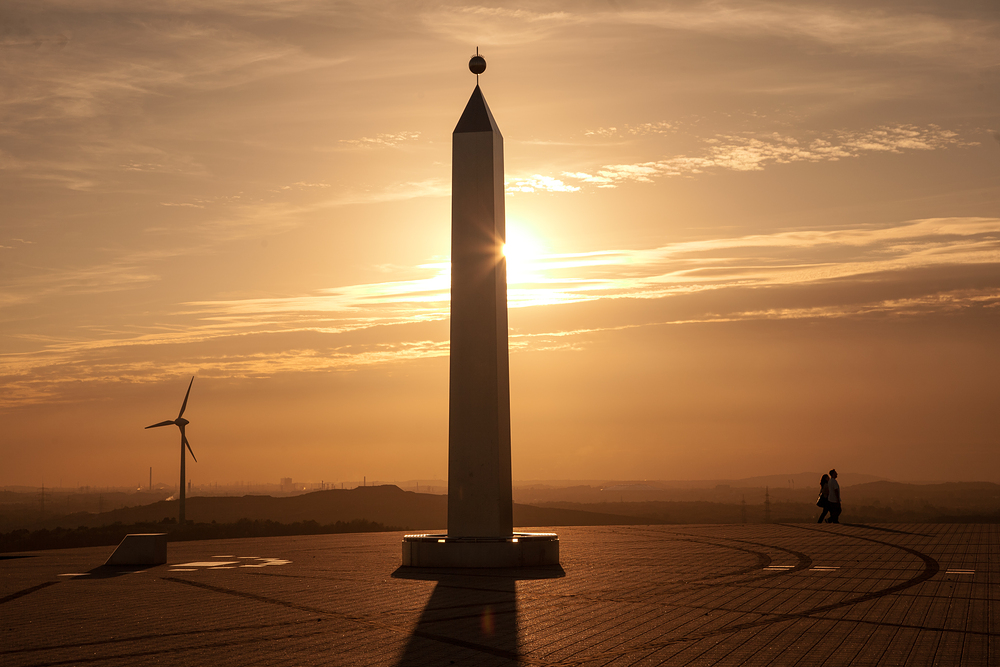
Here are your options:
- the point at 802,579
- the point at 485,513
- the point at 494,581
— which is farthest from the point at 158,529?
the point at 802,579

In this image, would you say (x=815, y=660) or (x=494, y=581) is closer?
(x=815, y=660)

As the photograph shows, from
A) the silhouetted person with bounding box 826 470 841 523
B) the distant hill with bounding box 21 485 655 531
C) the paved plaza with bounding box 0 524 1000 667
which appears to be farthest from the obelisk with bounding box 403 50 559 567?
the distant hill with bounding box 21 485 655 531

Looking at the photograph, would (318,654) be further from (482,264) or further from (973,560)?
(973,560)

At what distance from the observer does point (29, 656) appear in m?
10.1

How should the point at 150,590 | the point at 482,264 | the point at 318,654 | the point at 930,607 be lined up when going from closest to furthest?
the point at 318,654, the point at 930,607, the point at 150,590, the point at 482,264

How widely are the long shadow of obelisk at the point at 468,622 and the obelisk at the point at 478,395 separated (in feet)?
6.16

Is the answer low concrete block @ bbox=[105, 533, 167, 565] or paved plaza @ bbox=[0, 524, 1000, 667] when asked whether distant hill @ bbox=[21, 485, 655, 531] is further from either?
paved plaza @ bbox=[0, 524, 1000, 667]

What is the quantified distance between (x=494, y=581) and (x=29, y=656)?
865cm

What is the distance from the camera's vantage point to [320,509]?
140375mm

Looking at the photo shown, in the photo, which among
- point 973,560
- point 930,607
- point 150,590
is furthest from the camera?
point 973,560

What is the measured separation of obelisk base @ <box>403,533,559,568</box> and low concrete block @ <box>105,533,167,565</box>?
6.35m

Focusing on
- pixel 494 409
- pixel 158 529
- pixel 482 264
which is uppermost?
pixel 482 264

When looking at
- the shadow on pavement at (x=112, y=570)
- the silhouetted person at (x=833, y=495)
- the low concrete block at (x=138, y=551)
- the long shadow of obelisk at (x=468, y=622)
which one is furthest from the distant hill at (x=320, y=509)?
the long shadow of obelisk at (x=468, y=622)

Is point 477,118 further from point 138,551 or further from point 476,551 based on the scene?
point 138,551
